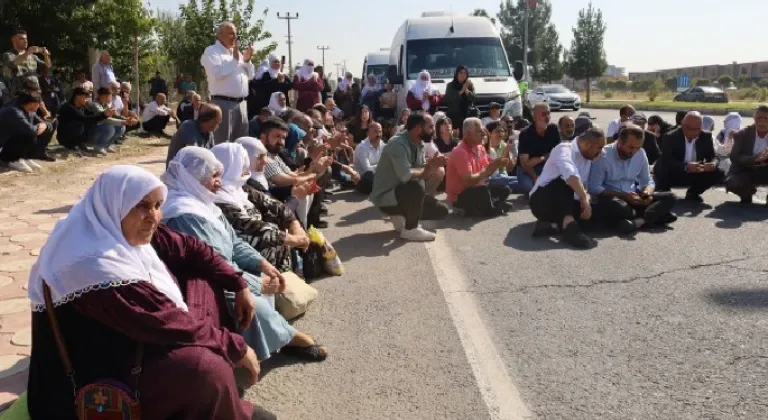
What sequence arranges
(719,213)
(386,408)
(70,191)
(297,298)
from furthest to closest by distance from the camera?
(70,191), (719,213), (297,298), (386,408)

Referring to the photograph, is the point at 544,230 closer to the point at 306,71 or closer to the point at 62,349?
the point at 62,349

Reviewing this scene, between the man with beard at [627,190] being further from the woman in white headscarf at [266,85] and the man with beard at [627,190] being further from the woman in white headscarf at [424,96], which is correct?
the woman in white headscarf at [266,85]

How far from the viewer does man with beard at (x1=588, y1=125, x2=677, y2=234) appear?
725cm

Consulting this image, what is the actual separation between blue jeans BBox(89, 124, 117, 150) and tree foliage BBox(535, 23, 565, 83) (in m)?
45.6

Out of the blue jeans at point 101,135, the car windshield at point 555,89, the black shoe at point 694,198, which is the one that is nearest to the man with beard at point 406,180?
the black shoe at point 694,198

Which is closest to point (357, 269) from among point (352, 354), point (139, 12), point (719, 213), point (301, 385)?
point (352, 354)

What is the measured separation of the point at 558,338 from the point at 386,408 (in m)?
1.41

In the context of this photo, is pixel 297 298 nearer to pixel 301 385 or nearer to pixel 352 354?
pixel 352 354

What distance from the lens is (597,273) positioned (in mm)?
5758

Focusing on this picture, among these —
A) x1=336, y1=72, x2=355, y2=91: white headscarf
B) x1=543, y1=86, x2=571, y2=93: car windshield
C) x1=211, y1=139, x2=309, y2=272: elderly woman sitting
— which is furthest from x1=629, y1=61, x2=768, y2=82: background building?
x1=211, y1=139, x2=309, y2=272: elderly woman sitting

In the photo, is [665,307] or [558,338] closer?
[558,338]

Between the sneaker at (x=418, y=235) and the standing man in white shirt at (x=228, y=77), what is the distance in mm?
2792

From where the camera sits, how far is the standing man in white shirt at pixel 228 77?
838cm

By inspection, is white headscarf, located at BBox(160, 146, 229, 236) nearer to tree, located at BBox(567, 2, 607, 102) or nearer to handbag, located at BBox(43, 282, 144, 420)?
handbag, located at BBox(43, 282, 144, 420)
